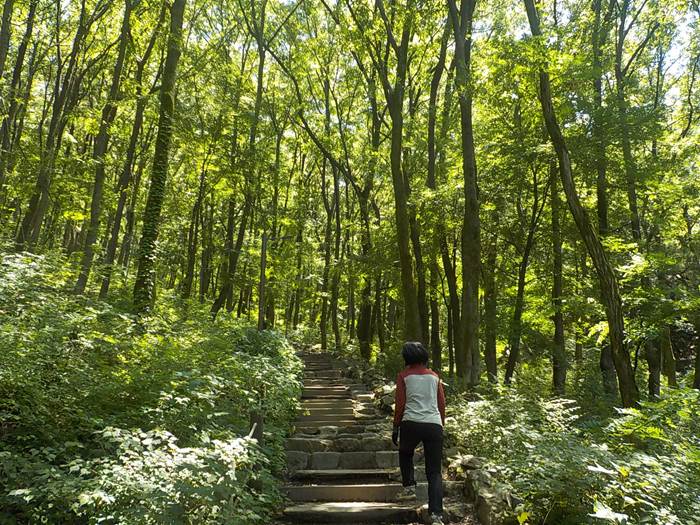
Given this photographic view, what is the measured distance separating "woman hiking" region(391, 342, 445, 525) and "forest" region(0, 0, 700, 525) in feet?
2.84

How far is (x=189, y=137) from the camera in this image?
704 inches

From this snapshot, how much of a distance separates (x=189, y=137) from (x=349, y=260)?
784 centimetres

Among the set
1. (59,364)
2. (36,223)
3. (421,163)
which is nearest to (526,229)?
(421,163)

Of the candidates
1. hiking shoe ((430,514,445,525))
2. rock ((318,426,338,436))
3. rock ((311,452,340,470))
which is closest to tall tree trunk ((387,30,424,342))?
rock ((318,426,338,436))

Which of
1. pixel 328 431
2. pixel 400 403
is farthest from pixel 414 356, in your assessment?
pixel 328 431

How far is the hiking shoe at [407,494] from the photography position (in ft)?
19.0

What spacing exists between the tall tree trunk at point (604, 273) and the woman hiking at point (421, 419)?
15.8 ft

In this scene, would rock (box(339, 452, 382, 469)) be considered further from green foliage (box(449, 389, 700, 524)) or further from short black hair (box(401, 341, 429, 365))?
short black hair (box(401, 341, 429, 365))

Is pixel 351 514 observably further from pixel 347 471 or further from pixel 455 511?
pixel 347 471

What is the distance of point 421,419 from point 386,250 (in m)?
11.2

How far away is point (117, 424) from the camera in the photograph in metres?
4.59

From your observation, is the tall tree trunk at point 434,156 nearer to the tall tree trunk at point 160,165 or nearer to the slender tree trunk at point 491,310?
the slender tree trunk at point 491,310

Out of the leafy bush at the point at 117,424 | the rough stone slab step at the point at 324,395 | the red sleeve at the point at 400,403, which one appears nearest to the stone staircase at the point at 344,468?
the leafy bush at the point at 117,424

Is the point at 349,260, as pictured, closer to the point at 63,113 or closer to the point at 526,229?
the point at 526,229
